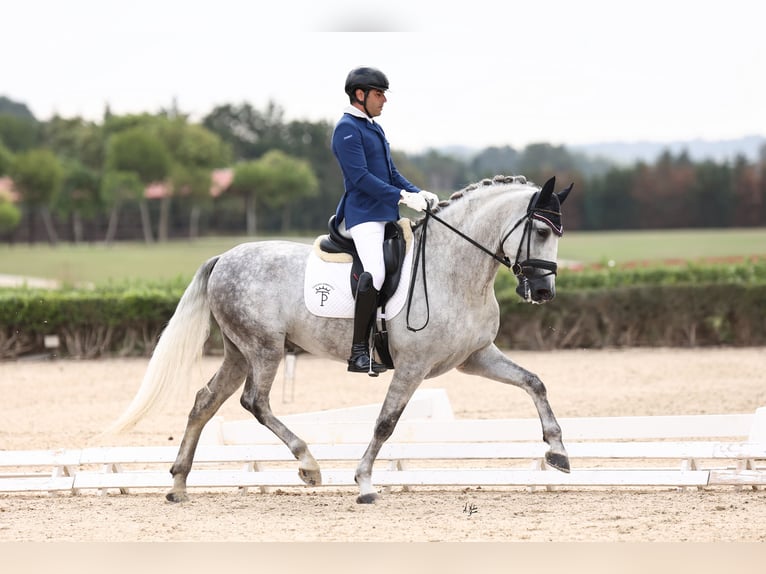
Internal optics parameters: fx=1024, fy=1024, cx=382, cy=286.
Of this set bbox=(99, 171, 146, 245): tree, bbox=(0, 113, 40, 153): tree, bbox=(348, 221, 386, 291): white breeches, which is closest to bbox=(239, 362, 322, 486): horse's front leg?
bbox=(348, 221, 386, 291): white breeches

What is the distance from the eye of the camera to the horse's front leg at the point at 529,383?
225 inches

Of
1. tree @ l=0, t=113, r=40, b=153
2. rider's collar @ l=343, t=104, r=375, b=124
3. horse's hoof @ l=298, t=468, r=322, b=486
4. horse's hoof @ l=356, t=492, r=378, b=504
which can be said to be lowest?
horse's hoof @ l=356, t=492, r=378, b=504

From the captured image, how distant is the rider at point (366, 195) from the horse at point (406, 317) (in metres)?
0.17

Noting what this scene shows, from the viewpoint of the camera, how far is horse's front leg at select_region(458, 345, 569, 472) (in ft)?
18.8

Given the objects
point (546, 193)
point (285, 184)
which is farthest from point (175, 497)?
point (285, 184)

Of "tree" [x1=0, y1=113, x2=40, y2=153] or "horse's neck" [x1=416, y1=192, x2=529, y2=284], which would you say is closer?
"horse's neck" [x1=416, y1=192, x2=529, y2=284]

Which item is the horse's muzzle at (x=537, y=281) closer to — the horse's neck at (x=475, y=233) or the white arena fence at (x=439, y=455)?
the horse's neck at (x=475, y=233)

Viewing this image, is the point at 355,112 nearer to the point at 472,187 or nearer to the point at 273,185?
the point at 472,187

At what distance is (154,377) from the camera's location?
634 cm

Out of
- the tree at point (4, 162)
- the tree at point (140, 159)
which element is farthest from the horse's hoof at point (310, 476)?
the tree at point (4, 162)

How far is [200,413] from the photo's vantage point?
6328mm

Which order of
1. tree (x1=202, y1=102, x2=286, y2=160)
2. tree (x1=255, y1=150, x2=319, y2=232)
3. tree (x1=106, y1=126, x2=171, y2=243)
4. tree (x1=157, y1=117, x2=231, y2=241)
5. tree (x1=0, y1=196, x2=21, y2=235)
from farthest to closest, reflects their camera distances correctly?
tree (x1=202, y1=102, x2=286, y2=160)
tree (x1=157, y1=117, x2=231, y2=241)
tree (x1=255, y1=150, x2=319, y2=232)
tree (x1=106, y1=126, x2=171, y2=243)
tree (x1=0, y1=196, x2=21, y2=235)

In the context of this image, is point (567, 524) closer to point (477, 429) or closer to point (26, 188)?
point (477, 429)

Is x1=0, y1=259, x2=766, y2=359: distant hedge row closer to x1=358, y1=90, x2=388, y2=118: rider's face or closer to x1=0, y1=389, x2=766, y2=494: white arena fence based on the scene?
x1=0, y1=389, x2=766, y2=494: white arena fence
